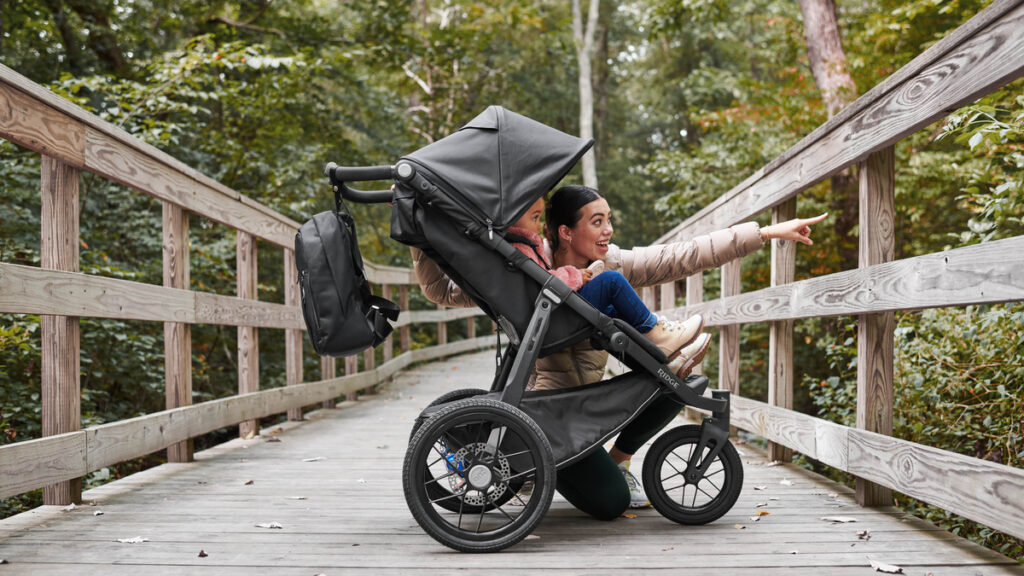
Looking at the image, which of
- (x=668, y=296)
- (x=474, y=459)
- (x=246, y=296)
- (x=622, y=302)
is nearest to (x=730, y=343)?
Answer: (x=668, y=296)

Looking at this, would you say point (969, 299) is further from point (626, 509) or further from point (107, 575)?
point (107, 575)

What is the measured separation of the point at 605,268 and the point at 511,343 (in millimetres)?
502

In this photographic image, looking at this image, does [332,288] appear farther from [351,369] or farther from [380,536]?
[351,369]

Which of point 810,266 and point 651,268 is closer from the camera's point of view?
point 651,268

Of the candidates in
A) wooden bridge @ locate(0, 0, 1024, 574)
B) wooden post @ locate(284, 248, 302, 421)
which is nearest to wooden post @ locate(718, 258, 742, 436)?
wooden bridge @ locate(0, 0, 1024, 574)

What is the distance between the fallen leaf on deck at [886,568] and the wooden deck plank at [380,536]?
2 centimetres


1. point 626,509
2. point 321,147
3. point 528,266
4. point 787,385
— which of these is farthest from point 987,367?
point 321,147

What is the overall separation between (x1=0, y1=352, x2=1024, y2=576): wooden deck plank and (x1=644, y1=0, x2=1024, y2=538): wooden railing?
0.17m

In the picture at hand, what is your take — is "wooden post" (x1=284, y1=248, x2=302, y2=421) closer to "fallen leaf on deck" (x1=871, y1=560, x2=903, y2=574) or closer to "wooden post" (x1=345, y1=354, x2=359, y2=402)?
"wooden post" (x1=345, y1=354, x2=359, y2=402)

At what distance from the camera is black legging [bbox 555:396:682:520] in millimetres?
2650

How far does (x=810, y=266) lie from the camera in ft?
32.9

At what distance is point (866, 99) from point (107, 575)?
2.65 m

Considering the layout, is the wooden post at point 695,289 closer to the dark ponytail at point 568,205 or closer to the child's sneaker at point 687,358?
the dark ponytail at point 568,205

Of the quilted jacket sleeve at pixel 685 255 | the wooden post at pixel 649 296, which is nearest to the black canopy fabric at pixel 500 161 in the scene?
the quilted jacket sleeve at pixel 685 255
